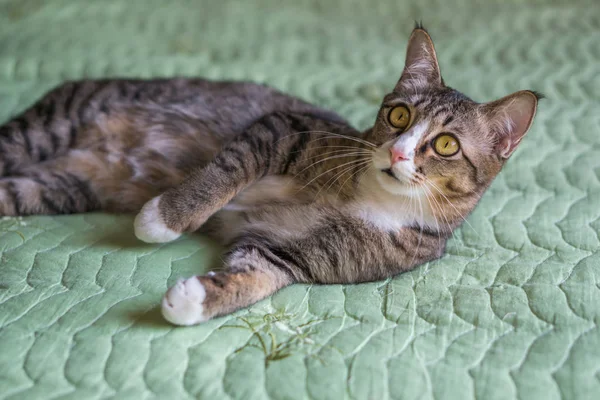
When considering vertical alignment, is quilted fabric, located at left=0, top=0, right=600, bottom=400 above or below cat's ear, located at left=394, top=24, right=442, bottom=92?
below

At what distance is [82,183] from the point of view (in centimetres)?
162

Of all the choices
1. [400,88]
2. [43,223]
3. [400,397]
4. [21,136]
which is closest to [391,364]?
[400,397]

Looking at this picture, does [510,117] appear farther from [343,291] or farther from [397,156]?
[343,291]

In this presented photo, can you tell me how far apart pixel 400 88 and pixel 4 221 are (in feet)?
3.57

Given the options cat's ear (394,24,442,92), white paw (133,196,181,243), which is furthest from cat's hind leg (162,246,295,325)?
cat's ear (394,24,442,92)

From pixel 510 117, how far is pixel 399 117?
10.1 inches

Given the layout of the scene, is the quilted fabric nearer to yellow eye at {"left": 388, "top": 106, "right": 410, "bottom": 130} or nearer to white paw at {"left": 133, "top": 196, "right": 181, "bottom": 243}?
white paw at {"left": 133, "top": 196, "right": 181, "bottom": 243}

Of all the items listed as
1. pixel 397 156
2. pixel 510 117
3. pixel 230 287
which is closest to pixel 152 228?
pixel 230 287

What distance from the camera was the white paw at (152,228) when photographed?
1321 mm

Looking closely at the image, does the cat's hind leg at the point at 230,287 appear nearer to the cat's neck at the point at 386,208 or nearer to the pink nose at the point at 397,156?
the cat's neck at the point at 386,208

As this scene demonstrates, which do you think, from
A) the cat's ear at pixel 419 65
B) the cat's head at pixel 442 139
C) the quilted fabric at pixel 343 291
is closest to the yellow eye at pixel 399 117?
the cat's head at pixel 442 139

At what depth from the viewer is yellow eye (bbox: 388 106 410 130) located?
53.5 inches

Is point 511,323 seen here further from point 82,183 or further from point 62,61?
point 62,61

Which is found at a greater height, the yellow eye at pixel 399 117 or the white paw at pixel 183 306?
the yellow eye at pixel 399 117
